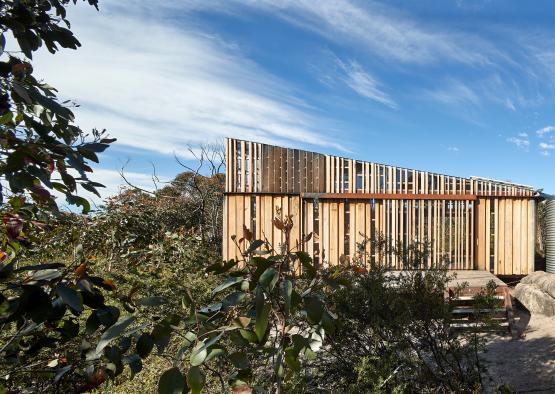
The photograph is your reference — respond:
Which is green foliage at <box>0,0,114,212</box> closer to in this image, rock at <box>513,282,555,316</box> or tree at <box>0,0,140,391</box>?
tree at <box>0,0,140,391</box>

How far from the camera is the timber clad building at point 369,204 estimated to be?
1026 centimetres

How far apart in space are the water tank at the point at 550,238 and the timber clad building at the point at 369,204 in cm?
61

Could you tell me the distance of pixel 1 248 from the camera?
77.4 inches

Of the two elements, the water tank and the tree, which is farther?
the water tank

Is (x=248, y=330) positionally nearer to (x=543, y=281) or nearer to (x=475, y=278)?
(x=475, y=278)

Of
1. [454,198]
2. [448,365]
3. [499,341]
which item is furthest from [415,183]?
[448,365]

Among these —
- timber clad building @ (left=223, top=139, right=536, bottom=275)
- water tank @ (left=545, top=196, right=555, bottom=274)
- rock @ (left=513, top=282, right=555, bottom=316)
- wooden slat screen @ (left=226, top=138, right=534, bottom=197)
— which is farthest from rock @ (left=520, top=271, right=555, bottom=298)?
wooden slat screen @ (left=226, top=138, right=534, bottom=197)

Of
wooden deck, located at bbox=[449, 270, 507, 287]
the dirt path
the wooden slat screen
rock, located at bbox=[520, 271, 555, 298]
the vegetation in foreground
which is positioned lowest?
the dirt path

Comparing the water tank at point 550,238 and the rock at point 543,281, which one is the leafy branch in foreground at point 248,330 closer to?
the rock at point 543,281

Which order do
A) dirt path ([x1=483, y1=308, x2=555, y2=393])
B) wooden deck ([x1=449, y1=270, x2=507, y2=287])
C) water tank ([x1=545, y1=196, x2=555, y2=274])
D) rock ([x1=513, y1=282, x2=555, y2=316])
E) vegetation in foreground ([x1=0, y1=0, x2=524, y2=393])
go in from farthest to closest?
1. water tank ([x1=545, y1=196, x2=555, y2=274])
2. wooden deck ([x1=449, y1=270, x2=507, y2=287])
3. rock ([x1=513, y1=282, x2=555, y2=316])
4. dirt path ([x1=483, y1=308, x2=555, y2=393])
5. vegetation in foreground ([x1=0, y1=0, x2=524, y2=393])

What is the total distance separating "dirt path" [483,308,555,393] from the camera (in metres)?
4.77

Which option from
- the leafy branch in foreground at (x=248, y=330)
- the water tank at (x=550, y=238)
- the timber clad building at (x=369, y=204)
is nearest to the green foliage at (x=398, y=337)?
the leafy branch in foreground at (x=248, y=330)

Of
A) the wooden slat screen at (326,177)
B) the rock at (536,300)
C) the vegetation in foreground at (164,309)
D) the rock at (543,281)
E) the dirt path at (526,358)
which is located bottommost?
the dirt path at (526,358)

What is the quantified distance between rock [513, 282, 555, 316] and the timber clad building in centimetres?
149
